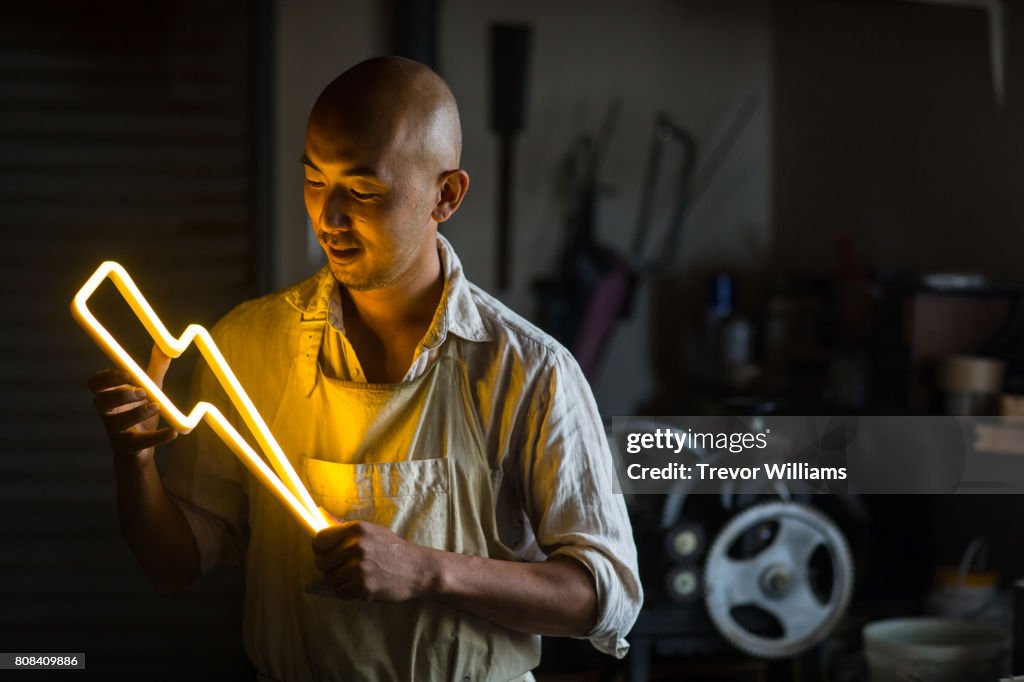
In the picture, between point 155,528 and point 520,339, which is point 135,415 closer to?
point 155,528

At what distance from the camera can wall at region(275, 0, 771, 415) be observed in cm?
410

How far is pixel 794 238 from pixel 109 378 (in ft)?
11.1

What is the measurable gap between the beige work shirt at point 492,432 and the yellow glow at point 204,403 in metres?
0.18

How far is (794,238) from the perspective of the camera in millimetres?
4258

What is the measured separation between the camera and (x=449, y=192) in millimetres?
1532

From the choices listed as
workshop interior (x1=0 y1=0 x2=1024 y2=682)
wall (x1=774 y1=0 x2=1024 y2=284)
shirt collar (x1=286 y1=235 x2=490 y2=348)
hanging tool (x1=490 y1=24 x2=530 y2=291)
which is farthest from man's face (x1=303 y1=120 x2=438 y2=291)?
hanging tool (x1=490 y1=24 x2=530 y2=291)

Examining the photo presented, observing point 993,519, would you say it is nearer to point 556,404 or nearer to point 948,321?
point 948,321

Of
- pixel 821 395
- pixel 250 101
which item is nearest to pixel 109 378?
pixel 250 101

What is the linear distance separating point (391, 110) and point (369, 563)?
60cm

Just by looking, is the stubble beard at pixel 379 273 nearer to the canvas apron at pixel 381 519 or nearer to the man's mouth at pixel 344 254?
the man's mouth at pixel 344 254

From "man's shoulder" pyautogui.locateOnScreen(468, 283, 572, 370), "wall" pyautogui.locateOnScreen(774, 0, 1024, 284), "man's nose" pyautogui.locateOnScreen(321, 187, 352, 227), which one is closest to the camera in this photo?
"man's nose" pyautogui.locateOnScreen(321, 187, 352, 227)

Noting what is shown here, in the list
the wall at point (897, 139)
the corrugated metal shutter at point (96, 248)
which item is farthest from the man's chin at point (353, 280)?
the wall at point (897, 139)

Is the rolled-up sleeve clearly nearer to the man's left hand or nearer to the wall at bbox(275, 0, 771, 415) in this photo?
the man's left hand

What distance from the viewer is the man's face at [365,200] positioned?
4.62 ft
